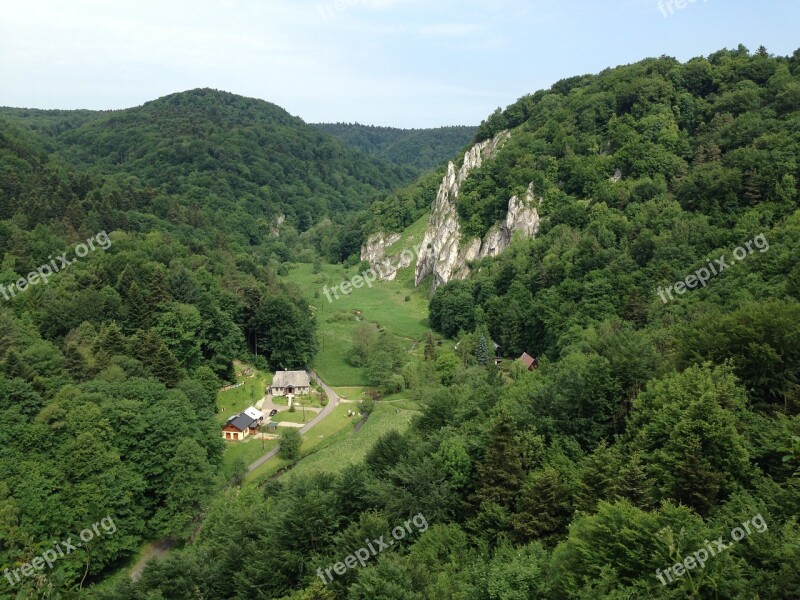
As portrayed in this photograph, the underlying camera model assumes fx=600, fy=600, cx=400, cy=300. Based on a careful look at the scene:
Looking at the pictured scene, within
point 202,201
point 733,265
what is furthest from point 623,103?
point 202,201

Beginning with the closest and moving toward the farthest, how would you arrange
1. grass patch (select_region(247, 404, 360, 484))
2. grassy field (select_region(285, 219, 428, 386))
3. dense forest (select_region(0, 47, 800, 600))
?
1. dense forest (select_region(0, 47, 800, 600))
2. grass patch (select_region(247, 404, 360, 484))
3. grassy field (select_region(285, 219, 428, 386))

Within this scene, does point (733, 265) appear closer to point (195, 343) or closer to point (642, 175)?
point (642, 175)

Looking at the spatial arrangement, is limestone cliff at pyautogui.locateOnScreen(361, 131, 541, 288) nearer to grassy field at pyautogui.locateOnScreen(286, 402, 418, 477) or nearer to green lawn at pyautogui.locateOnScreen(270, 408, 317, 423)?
grassy field at pyautogui.locateOnScreen(286, 402, 418, 477)

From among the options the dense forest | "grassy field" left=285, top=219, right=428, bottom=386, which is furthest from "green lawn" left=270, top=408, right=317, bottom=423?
"grassy field" left=285, top=219, right=428, bottom=386

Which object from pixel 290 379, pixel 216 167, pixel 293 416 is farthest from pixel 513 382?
pixel 216 167

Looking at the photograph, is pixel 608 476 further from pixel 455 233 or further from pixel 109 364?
pixel 455 233
